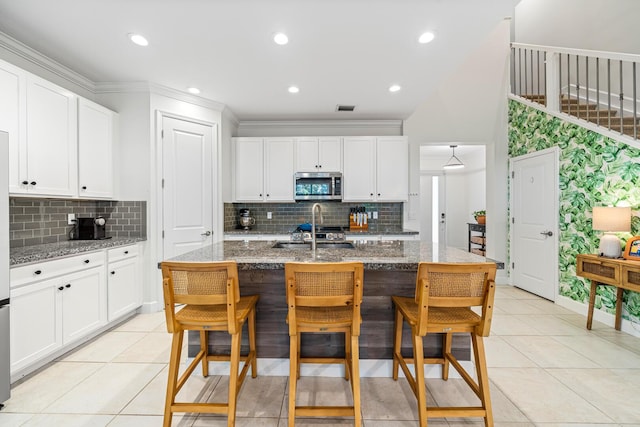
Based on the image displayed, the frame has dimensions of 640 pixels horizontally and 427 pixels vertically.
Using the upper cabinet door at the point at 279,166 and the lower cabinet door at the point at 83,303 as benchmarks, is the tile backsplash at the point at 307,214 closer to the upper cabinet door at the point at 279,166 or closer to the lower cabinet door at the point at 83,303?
the upper cabinet door at the point at 279,166

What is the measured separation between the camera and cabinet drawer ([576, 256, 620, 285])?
2799mm

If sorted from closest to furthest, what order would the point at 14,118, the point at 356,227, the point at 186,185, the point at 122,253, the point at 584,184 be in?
the point at 14,118 → the point at 122,253 → the point at 584,184 → the point at 186,185 → the point at 356,227

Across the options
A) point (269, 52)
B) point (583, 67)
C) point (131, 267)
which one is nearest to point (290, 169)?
point (269, 52)

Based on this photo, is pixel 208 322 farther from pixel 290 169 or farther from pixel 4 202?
pixel 290 169

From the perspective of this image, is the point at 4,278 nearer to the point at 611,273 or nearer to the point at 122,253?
the point at 122,253

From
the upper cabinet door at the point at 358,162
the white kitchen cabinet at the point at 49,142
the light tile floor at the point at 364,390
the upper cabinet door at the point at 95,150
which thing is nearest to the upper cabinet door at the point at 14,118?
the white kitchen cabinet at the point at 49,142

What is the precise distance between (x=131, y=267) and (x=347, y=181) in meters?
3.00

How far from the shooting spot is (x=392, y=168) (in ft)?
15.4

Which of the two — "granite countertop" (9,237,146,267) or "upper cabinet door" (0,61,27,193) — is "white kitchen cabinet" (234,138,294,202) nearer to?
"granite countertop" (9,237,146,267)

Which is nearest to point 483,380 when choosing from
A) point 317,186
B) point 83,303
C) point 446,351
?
point 446,351

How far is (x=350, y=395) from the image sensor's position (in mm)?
1979

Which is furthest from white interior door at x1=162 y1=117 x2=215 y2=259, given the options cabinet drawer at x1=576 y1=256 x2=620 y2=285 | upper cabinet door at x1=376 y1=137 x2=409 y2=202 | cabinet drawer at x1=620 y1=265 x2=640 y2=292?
cabinet drawer at x1=620 y1=265 x2=640 y2=292

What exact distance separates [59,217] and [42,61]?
4.81 feet

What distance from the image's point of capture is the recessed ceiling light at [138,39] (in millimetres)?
2535
